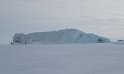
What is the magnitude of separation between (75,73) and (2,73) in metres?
0.73

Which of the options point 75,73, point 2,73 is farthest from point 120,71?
point 2,73

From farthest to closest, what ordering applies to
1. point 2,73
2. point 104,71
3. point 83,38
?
point 83,38 < point 104,71 < point 2,73

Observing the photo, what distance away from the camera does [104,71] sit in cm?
258

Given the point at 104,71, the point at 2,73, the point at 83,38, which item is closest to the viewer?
the point at 2,73

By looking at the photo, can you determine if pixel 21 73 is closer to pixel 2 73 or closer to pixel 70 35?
pixel 2 73

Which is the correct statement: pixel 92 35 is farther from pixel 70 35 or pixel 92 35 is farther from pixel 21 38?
pixel 21 38

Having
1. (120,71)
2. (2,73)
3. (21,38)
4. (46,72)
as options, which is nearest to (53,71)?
(46,72)

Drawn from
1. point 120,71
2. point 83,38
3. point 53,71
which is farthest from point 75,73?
point 83,38

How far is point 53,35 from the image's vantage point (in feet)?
50.4

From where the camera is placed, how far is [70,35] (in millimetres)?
15156

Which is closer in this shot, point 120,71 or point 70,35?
point 120,71

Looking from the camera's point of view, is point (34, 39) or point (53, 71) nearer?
point (53, 71)

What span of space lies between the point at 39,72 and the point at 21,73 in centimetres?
19

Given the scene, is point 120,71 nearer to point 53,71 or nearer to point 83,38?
point 53,71
